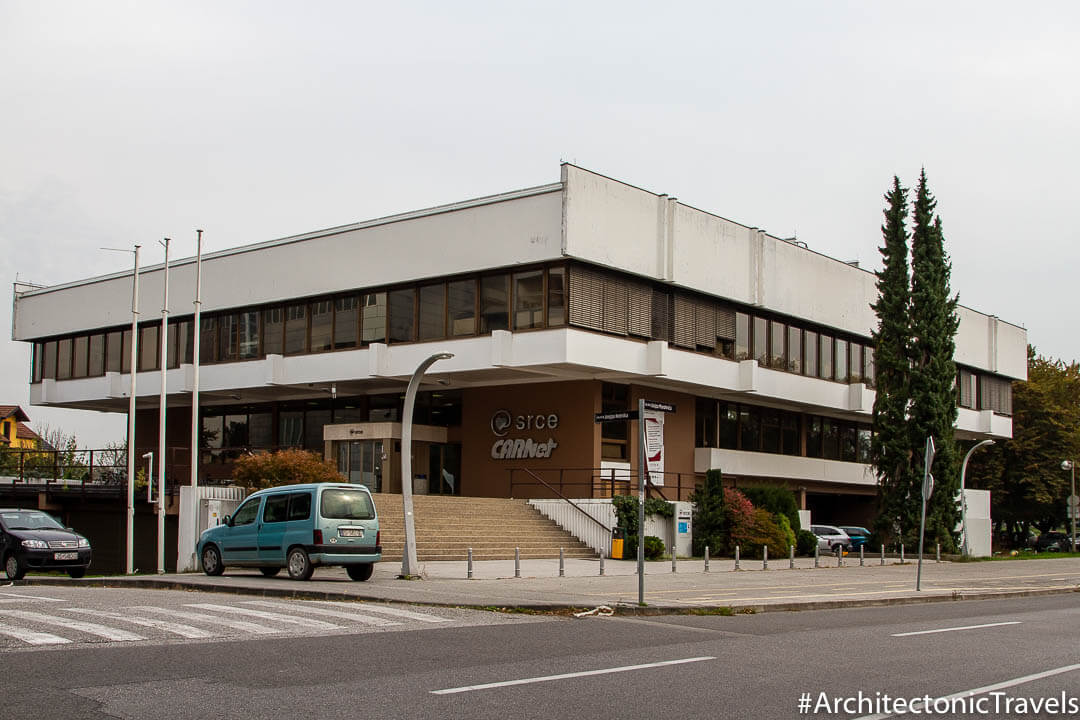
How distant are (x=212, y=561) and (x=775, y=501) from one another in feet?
67.3

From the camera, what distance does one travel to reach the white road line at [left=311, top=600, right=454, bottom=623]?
15269 millimetres

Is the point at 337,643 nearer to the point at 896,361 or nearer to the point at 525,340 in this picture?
the point at 525,340

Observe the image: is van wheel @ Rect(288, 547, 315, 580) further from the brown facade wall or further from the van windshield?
the brown facade wall

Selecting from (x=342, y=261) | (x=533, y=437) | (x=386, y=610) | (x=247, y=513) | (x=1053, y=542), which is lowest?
(x=1053, y=542)

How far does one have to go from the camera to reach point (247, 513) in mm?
24234

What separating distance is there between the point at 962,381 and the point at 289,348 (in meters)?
34.9

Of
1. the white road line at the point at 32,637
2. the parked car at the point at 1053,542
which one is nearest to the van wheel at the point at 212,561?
the white road line at the point at 32,637

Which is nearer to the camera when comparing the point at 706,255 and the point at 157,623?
the point at 157,623

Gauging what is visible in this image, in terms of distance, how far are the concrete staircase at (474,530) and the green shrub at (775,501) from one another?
704 cm

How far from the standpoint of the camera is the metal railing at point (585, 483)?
38.8 metres

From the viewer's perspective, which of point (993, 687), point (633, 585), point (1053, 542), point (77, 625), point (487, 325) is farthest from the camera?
point (1053, 542)

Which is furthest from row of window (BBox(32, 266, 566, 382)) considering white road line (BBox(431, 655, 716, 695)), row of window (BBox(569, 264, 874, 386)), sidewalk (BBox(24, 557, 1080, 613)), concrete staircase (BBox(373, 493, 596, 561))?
white road line (BBox(431, 655, 716, 695))

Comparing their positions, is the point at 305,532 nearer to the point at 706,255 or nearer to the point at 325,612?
the point at 325,612

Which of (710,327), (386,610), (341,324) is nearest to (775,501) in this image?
(710,327)
